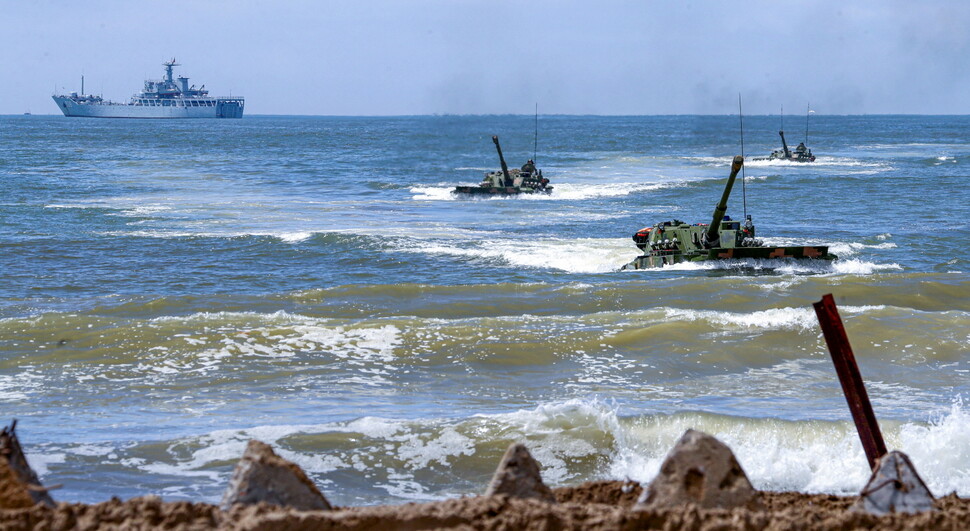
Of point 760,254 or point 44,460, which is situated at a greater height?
point 760,254

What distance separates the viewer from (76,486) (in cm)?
897

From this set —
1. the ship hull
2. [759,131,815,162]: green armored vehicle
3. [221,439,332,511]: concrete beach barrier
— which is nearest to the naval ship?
the ship hull

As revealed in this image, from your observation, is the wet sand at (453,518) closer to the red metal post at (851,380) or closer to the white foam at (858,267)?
the red metal post at (851,380)

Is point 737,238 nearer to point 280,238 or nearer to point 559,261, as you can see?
point 559,261

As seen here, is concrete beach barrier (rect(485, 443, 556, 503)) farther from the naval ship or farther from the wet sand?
the naval ship

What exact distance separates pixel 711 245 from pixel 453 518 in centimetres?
1954

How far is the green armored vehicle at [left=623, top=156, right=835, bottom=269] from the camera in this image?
77.7ft

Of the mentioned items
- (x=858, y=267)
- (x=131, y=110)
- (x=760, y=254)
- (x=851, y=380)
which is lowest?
(x=858, y=267)

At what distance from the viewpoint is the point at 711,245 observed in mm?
24359

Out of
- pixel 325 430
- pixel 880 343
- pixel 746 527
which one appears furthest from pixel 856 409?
pixel 880 343

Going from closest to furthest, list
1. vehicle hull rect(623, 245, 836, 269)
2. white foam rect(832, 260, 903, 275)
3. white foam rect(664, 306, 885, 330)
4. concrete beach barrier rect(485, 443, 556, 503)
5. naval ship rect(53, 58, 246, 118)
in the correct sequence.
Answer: concrete beach barrier rect(485, 443, 556, 503) < white foam rect(664, 306, 885, 330) < vehicle hull rect(623, 245, 836, 269) < white foam rect(832, 260, 903, 275) < naval ship rect(53, 58, 246, 118)

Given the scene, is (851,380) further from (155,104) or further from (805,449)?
(155,104)

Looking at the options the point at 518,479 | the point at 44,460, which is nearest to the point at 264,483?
the point at 518,479

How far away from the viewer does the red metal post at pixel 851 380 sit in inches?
262
